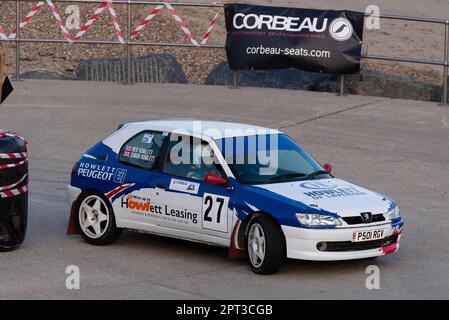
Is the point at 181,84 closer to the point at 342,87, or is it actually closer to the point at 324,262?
the point at 342,87

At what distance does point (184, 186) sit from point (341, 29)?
30.4ft

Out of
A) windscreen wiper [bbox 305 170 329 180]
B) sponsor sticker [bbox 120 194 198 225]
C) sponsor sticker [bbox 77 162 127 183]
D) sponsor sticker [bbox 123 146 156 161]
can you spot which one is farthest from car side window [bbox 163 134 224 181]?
windscreen wiper [bbox 305 170 329 180]

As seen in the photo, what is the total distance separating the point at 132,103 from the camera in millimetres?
20641

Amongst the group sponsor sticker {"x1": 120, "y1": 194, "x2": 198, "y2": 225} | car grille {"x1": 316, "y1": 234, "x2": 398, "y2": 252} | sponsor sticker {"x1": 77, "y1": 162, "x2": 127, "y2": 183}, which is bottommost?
car grille {"x1": 316, "y1": 234, "x2": 398, "y2": 252}

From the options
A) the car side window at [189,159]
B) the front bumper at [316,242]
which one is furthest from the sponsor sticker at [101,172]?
the front bumper at [316,242]

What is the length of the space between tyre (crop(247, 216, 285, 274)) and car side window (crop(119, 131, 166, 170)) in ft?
5.13

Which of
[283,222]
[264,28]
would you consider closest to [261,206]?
[283,222]

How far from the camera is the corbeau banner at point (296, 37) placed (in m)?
20.1

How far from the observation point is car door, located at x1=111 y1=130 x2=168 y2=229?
11.8 meters

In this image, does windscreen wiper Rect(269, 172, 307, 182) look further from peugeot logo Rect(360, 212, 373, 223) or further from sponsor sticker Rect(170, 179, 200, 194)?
peugeot logo Rect(360, 212, 373, 223)

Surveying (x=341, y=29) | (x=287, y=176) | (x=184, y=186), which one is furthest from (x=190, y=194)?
(x=341, y=29)

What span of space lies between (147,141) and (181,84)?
1057cm

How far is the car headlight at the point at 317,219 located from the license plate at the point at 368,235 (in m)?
0.22

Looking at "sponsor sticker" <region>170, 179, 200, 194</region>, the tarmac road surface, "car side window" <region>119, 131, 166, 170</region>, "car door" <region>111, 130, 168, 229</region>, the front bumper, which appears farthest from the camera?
"car side window" <region>119, 131, 166, 170</region>
